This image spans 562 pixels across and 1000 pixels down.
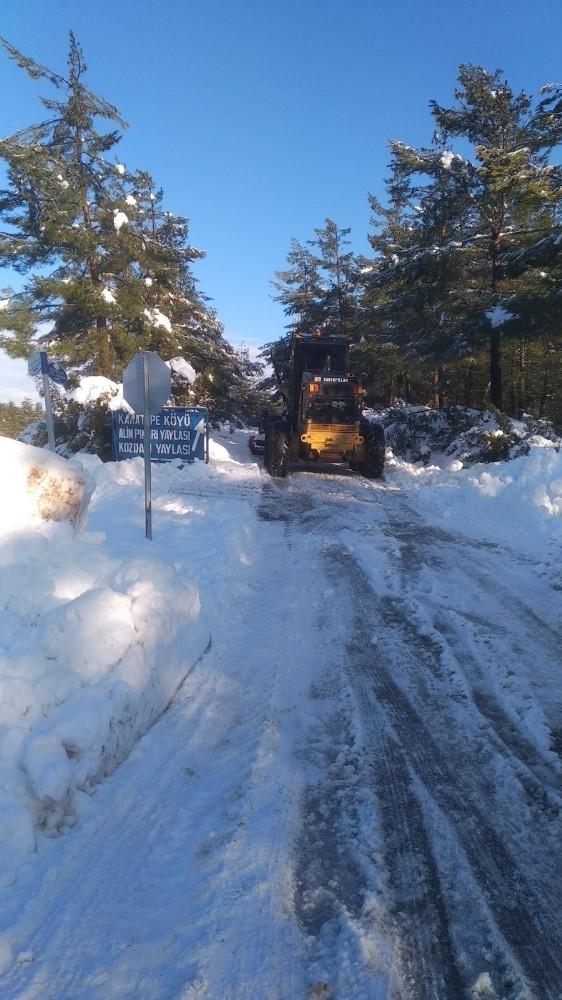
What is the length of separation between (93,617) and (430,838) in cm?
235

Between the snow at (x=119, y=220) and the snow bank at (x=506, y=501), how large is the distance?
1170 cm

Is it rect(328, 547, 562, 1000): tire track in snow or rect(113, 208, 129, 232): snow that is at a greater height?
rect(113, 208, 129, 232): snow

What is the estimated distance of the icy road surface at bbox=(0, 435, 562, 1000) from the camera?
2.17 meters

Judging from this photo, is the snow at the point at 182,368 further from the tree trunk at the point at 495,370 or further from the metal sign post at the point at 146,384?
the metal sign post at the point at 146,384

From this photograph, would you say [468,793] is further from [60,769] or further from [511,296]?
[511,296]

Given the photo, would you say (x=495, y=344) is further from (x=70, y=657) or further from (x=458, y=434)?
(x=70, y=657)

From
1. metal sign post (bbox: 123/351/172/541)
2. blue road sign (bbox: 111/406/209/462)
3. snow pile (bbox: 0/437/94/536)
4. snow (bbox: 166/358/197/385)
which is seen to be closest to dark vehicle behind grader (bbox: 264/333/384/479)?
blue road sign (bbox: 111/406/209/462)

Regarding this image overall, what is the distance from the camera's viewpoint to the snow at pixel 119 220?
55.6 ft

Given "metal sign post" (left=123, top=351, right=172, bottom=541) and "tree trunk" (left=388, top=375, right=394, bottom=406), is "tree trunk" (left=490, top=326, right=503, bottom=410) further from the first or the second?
Result: "tree trunk" (left=388, top=375, right=394, bottom=406)

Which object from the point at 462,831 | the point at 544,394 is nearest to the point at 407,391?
the point at 544,394

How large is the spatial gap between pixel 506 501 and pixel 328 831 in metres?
8.09

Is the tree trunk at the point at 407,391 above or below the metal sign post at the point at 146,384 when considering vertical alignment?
above

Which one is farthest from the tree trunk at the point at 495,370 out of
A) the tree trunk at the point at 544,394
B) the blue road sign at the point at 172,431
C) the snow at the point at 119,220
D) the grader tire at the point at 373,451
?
the snow at the point at 119,220

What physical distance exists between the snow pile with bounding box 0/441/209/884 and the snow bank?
5356 millimetres
